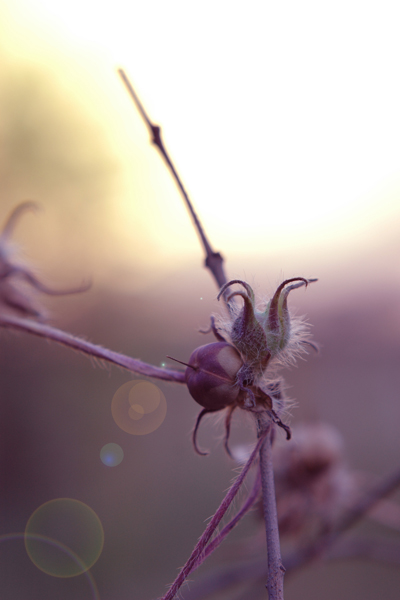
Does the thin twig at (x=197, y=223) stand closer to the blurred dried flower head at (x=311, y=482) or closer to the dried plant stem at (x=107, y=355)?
the dried plant stem at (x=107, y=355)

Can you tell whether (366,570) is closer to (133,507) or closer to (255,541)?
(133,507)

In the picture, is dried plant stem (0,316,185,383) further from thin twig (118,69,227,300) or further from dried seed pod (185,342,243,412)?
thin twig (118,69,227,300)

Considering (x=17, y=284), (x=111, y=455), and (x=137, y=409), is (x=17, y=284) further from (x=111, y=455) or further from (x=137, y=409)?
(x=137, y=409)

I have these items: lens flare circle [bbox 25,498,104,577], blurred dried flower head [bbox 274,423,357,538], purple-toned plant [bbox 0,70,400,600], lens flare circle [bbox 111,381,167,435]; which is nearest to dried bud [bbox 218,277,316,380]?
purple-toned plant [bbox 0,70,400,600]

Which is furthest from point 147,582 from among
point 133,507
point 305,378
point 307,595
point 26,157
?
point 26,157

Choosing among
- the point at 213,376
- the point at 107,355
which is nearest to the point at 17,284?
the point at 107,355

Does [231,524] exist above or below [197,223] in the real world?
below
